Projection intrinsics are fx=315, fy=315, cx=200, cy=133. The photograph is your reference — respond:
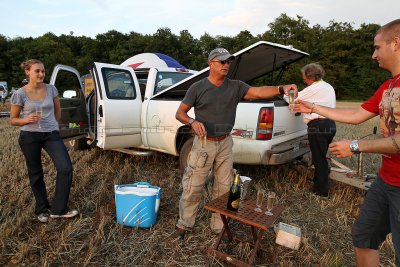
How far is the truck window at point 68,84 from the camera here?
5.38m

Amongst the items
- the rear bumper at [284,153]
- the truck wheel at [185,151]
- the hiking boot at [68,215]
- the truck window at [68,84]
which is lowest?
the hiking boot at [68,215]

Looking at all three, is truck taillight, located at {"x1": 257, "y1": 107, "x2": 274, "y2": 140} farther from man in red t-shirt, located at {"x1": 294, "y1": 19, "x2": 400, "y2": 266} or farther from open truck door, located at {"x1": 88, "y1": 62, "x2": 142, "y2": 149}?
open truck door, located at {"x1": 88, "y1": 62, "x2": 142, "y2": 149}

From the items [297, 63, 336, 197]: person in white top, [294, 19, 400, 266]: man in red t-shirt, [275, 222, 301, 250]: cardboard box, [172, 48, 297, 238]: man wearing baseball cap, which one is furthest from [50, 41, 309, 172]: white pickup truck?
[294, 19, 400, 266]: man in red t-shirt

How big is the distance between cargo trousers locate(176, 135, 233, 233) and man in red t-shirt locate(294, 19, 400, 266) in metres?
1.21

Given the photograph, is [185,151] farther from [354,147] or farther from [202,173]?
[354,147]

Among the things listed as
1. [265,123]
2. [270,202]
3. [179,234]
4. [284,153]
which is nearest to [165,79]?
[265,123]

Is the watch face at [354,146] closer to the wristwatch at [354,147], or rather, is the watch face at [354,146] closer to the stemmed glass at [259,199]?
the wristwatch at [354,147]

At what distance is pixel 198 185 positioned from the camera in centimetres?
326

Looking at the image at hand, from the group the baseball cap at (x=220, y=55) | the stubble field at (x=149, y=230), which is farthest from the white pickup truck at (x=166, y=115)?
the baseball cap at (x=220, y=55)

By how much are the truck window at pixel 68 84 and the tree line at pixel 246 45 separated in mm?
27070

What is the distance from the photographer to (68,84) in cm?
614

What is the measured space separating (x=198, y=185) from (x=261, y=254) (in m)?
0.91

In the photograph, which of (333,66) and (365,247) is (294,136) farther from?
(333,66)

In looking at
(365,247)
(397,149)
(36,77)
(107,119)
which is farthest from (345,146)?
(107,119)
